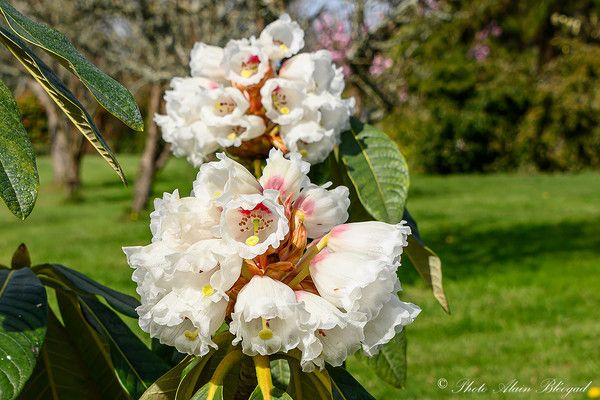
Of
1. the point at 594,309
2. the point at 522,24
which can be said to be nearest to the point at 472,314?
the point at 594,309

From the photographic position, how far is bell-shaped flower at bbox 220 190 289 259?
771 mm

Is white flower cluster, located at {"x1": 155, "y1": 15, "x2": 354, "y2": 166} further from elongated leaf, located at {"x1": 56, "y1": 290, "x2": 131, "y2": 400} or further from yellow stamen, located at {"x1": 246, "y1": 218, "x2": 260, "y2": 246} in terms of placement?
yellow stamen, located at {"x1": 246, "y1": 218, "x2": 260, "y2": 246}

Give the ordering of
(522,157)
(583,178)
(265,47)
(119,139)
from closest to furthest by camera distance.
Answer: (265,47) < (583,178) < (522,157) < (119,139)

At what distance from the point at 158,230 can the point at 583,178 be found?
46.7 ft

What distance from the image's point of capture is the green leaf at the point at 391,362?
1.38 meters

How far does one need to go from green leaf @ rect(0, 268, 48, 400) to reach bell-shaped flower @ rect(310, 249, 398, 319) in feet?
0.95

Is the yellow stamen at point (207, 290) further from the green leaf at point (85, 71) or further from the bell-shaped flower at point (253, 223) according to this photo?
the green leaf at point (85, 71)

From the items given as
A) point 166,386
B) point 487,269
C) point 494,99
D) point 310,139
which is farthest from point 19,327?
point 494,99

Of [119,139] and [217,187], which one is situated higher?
[217,187]

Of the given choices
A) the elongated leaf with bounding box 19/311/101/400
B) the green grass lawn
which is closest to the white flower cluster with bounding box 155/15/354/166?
the elongated leaf with bounding box 19/311/101/400

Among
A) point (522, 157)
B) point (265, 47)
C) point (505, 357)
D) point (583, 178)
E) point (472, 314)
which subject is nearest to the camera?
point (265, 47)

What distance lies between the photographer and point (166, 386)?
86 centimetres

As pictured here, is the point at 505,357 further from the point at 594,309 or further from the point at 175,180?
the point at 175,180

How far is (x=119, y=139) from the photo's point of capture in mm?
26422
